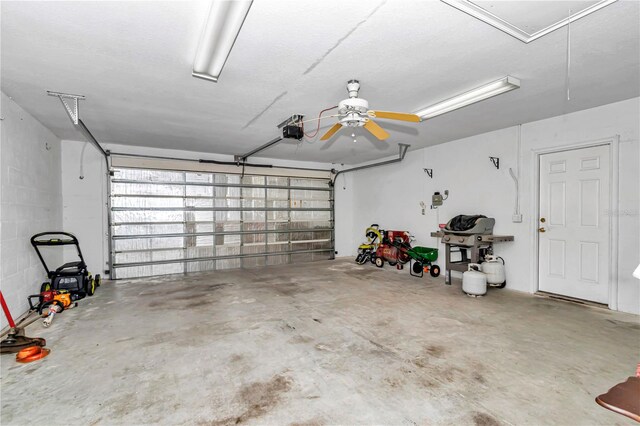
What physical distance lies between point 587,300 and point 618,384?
7.85ft

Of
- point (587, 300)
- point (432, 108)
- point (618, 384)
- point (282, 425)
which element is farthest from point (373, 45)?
point (587, 300)

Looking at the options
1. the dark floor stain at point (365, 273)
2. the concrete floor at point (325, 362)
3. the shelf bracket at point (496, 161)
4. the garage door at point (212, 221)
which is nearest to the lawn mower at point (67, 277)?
the concrete floor at point (325, 362)

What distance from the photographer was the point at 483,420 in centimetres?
176

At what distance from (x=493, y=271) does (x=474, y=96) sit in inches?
110

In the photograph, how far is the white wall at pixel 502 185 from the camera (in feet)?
11.6

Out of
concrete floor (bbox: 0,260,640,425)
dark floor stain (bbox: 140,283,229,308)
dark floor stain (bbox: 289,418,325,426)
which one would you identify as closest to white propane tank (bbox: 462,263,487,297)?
concrete floor (bbox: 0,260,640,425)

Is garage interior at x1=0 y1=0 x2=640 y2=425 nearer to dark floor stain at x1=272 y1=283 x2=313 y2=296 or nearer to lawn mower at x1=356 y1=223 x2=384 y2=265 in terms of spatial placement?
dark floor stain at x1=272 y1=283 x2=313 y2=296

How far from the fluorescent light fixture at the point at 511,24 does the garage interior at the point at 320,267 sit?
1cm

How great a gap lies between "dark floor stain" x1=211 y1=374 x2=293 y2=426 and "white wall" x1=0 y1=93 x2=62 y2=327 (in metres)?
3.01

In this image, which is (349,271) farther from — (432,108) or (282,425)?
(282,425)

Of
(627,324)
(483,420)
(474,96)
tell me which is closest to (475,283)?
(627,324)

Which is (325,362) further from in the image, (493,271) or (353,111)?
(493,271)

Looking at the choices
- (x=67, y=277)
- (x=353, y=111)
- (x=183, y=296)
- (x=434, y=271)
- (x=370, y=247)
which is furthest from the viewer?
(x=370, y=247)

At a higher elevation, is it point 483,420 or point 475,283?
point 475,283
